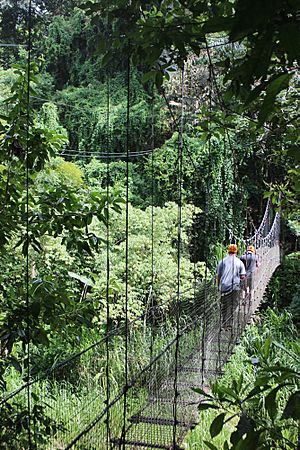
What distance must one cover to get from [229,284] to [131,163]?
12.0ft

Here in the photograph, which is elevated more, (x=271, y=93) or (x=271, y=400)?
(x=271, y=93)

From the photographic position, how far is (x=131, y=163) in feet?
21.5

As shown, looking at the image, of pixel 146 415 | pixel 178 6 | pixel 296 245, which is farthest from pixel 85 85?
pixel 178 6

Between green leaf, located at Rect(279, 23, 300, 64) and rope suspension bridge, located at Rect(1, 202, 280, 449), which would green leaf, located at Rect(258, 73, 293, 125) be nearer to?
green leaf, located at Rect(279, 23, 300, 64)

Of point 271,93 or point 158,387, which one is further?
point 158,387

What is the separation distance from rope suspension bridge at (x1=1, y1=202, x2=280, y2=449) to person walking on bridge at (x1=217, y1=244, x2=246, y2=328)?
0.04m

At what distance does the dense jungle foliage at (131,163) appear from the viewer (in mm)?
545

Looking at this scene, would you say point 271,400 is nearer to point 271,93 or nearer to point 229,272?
point 271,93

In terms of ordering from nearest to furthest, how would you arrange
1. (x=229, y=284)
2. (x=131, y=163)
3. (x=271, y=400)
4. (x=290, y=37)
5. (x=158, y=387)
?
(x=290, y=37) < (x=271, y=400) < (x=158, y=387) < (x=229, y=284) < (x=131, y=163)

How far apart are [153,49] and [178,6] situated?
131 mm

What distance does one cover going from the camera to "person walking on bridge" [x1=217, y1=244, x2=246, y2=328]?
265cm

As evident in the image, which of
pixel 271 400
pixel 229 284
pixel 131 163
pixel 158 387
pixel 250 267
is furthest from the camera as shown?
pixel 131 163

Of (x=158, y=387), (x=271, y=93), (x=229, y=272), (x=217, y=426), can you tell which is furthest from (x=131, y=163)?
(x=271, y=93)

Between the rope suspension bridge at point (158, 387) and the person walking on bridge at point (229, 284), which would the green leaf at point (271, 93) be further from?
the person walking on bridge at point (229, 284)
